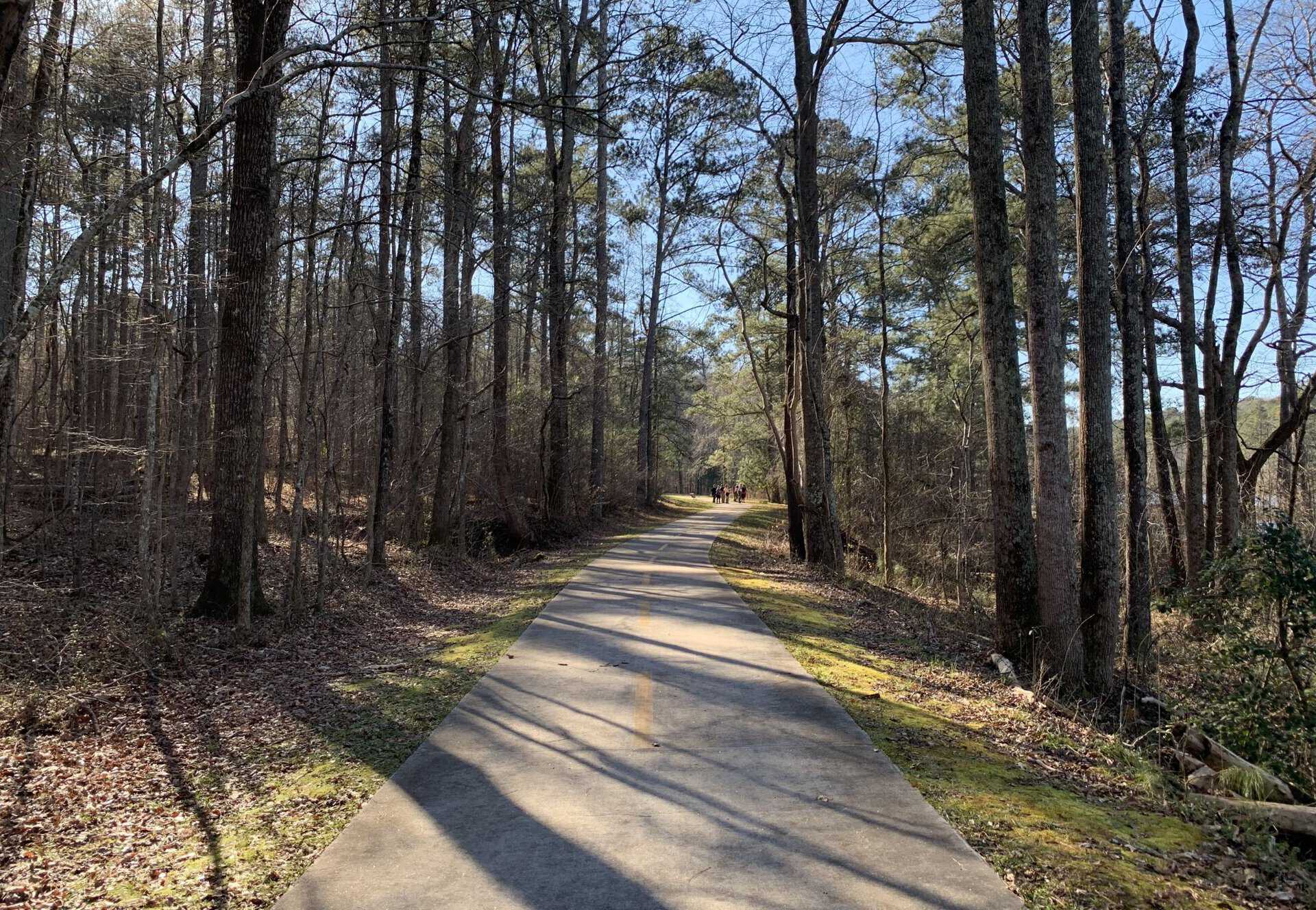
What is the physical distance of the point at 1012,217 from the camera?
2081cm

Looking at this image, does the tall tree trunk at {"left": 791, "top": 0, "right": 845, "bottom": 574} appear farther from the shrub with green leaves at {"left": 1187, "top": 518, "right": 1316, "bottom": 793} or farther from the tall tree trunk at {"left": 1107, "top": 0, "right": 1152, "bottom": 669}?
the shrub with green leaves at {"left": 1187, "top": 518, "right": 1316, "bottom": 793}

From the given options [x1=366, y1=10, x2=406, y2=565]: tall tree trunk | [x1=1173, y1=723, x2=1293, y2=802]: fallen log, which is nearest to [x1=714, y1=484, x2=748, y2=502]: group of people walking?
[x1=366, y1=10, x2=406, y2=565]: tall tree trunk

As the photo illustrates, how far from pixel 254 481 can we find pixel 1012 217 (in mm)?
19650

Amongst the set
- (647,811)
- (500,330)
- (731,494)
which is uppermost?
(500,330)

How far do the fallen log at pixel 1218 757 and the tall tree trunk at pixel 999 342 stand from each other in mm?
2368

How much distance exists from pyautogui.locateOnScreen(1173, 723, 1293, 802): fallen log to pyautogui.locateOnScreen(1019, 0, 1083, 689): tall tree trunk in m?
1.62

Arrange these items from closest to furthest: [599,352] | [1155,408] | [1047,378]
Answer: [1047,378] → [1155,408] → [599,352]

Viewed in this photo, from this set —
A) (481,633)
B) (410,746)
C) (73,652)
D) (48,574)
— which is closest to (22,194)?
(48,574)

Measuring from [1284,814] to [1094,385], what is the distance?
18.7 feet

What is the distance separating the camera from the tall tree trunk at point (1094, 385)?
9.23 metres

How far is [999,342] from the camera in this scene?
367 inches

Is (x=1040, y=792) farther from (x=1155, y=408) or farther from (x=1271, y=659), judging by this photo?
(x=1155, y=408)

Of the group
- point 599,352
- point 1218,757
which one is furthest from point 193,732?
point 599,352

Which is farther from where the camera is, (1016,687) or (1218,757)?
(1016,687)
